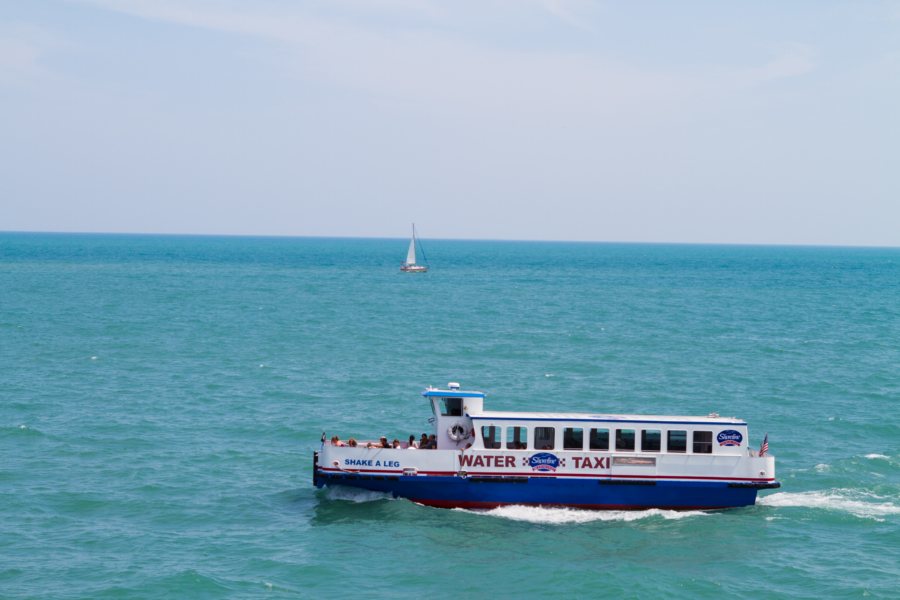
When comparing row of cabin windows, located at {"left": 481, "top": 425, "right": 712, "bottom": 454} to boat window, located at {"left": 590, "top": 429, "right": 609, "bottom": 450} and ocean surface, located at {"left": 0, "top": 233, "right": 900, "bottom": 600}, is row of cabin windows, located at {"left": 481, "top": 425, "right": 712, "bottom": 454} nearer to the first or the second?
boat window, located at {"left": 590, "top": 429, "right": 609, "bottom": 450}

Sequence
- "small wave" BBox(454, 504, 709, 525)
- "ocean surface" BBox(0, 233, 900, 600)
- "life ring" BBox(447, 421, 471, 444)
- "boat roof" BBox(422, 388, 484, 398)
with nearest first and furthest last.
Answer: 1. "ocean surface" BBox(0, 233, 900, 600)
2. "small wave" BBox(454, 504, 709, 525)
3. "boat roof" BBox(422, 388, 484, 398)
4. "life ring" BBox(447, 421, 471, 444)

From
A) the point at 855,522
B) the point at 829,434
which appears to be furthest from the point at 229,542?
the point at 829,434

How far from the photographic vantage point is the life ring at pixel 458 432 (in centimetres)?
3206

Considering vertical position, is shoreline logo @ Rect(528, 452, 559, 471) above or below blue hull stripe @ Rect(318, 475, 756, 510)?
above

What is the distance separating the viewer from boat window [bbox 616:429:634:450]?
3145cm

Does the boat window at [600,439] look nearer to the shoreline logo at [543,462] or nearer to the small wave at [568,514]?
the shoreline logo at [543,462]

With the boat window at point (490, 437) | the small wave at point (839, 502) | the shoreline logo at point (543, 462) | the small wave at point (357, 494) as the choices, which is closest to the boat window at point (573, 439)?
the shoreline logo at point (543, 462)

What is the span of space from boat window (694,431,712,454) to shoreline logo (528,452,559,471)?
16.9 feet

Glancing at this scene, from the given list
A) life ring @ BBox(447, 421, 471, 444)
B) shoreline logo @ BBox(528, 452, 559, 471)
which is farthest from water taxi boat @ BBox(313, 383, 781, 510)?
life ring @ BBox(447, 421, 471, 444)

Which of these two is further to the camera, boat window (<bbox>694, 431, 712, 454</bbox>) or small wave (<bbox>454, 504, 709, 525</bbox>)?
boat window (<bbox>694, 431, 712, 454</bbox>)

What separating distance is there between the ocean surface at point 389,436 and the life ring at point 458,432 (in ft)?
9.01

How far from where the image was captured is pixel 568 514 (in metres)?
31.0

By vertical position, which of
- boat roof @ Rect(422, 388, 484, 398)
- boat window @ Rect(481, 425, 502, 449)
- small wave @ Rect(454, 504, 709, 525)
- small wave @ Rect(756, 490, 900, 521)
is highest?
boat roof @ Rect(422, 388, 484, 398)

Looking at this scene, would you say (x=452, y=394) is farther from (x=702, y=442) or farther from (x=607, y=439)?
(x=702, y=442)
